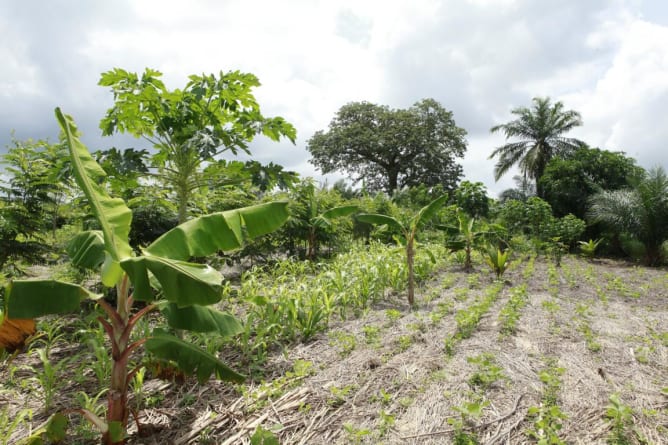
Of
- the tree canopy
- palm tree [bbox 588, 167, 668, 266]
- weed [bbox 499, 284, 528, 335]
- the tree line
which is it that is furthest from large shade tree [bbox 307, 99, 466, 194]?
weed [bbox 499, 284, 528, 335]

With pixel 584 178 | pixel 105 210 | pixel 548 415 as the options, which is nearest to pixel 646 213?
pixel 584 178

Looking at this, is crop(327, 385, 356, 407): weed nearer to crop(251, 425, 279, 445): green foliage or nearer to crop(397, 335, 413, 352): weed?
crop(251, 425, 279, 445): green foliage

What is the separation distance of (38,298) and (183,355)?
0.99 m

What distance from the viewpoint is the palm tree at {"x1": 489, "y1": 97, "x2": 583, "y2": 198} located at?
25.7 meters

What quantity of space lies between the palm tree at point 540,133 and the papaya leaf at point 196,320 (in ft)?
91.3

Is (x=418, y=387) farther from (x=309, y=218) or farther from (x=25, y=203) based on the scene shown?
(x=309, y=218)

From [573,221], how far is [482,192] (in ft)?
14.8

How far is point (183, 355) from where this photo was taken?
264cm

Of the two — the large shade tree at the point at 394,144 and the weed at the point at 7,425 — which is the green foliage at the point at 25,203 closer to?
the weed at the point at 7,425

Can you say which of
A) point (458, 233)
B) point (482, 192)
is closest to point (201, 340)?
point (458, 233)

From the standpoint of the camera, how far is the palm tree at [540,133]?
84.2ft

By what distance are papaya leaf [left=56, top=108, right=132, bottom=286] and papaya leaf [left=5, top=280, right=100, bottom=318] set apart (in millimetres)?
225

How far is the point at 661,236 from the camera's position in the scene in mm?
14008

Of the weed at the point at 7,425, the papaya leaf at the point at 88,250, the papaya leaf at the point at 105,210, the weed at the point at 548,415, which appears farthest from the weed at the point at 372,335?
the weed at the point at 7,425
